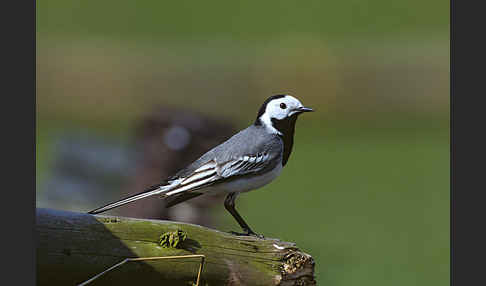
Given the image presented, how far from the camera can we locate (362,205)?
8.77 metres

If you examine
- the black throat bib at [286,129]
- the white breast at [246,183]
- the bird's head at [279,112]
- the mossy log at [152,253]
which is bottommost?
the mossy log at [152,253]

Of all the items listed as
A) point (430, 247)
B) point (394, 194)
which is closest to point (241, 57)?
point (394, 194)

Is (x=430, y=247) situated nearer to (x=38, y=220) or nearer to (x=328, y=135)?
(x=328, y=135)

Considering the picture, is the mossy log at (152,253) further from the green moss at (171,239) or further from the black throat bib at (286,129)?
the black throat bib at (286,129)

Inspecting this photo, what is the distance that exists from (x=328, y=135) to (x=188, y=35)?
2.38 meters

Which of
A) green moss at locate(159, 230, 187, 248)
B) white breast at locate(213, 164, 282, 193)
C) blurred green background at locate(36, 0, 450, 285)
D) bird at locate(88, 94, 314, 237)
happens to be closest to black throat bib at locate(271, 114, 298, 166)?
bird at locate(88, 94, 314, 237)

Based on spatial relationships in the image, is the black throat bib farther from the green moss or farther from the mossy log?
the green moss

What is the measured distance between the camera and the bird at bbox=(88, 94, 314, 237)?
241 centimetres

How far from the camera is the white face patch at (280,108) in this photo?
2514 millimetres

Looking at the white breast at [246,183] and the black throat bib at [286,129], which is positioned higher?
the black throat bib at [286,129]

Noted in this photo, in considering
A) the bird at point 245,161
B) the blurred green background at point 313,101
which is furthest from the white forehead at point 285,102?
the blurred green background at point 313,101

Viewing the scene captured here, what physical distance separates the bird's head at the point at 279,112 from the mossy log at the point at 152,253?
0.53 m

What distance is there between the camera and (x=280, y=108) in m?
2.54

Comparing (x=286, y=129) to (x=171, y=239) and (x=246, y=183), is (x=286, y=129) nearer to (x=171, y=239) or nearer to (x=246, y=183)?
(x=246, y=183)
